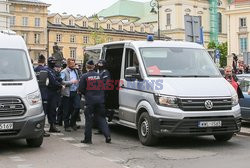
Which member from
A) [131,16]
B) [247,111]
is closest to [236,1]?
[131,16]

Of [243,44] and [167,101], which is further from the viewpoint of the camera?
[243,44]

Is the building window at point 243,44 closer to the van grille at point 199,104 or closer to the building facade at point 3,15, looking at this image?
the building facade at point 3,15

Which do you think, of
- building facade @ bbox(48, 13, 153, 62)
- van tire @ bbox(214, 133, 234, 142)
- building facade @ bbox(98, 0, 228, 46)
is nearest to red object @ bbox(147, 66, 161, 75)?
van tire @ bbox(214, 133, 234, 142)

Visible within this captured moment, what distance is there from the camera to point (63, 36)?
104m

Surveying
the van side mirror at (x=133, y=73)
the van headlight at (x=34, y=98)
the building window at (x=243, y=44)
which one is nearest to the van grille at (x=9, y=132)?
the van headlight at (x=34, y=98)

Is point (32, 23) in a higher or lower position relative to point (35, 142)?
higher

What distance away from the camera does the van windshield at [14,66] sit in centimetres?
1039

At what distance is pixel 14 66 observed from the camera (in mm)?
10664

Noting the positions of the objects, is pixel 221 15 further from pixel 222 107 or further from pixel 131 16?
pixel 222 107

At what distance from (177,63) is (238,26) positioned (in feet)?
247

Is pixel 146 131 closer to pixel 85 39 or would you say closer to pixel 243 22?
pixel 243 22

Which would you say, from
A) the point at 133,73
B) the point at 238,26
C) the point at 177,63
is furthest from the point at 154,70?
the point at 238,26

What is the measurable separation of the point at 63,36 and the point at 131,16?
32958mm

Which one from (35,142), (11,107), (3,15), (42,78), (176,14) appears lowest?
(35,142)
